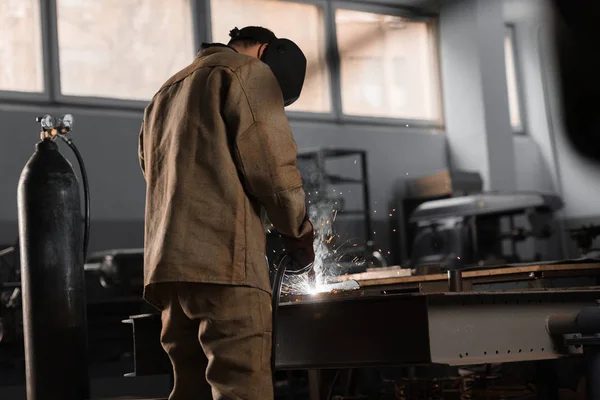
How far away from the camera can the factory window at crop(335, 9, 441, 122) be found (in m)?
9.70

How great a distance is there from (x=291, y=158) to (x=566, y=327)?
0.80m

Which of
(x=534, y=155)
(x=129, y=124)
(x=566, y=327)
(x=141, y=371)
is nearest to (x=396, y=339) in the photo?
(x=566, y=327)

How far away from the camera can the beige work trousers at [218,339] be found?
2.13m

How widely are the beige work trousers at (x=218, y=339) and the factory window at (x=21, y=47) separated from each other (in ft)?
19.5

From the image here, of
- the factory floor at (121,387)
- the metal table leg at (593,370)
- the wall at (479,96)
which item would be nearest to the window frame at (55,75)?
the factory floor at (121,387)

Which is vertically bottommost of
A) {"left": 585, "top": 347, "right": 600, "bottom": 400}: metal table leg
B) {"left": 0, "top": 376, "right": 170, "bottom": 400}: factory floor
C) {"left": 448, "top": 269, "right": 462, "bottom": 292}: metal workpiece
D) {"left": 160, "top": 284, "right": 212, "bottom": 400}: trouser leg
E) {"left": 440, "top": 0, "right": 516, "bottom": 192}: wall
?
{"left": 0, "top": 376, "right": 170, "bottom": 400}: factory floor

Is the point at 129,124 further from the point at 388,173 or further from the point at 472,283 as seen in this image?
the point at 472,283

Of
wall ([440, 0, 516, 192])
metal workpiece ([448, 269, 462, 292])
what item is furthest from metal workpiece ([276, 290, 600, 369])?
wall ([440, 0, 516, 192])

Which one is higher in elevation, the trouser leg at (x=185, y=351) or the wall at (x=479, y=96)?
the wall at (x=479, y=96)

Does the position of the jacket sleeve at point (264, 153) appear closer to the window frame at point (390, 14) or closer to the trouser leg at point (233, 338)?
the trouser leg at point (233, 338)

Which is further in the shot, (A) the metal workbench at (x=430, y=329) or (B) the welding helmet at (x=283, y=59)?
(B) the welding helmet at (x=283, y=59)

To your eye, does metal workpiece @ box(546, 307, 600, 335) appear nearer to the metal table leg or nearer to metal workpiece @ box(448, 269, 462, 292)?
the metal table leg

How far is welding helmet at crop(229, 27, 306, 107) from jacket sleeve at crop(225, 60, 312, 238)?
17 centimetres

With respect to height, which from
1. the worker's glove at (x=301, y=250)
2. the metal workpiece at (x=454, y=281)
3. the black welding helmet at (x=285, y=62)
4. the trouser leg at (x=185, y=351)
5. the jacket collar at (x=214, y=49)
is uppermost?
the jacket collar at (x=214, y=49)
